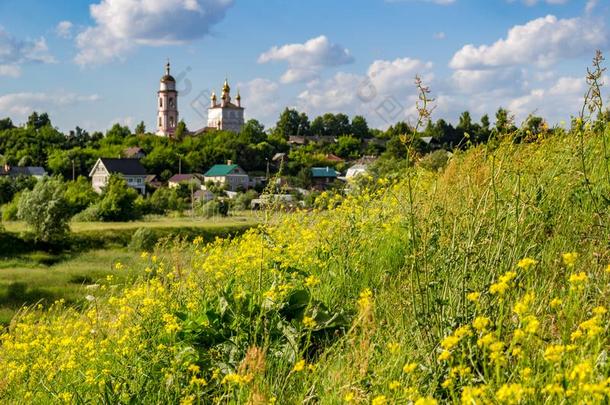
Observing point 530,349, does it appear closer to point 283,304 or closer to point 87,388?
point 283,304

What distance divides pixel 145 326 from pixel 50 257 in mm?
36858

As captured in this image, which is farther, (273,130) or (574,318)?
(273,130)

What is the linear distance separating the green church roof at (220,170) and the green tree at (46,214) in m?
39.7

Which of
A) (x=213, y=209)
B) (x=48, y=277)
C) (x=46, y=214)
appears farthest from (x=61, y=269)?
(x=213, y=209)

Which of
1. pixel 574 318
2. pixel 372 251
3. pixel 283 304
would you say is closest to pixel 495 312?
pixel 574 318

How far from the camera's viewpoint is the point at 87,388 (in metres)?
4.16

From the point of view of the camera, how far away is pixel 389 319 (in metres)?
3.77

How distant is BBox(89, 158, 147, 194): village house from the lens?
3164 inches

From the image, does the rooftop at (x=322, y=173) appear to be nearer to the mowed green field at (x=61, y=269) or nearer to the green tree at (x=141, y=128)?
the mowed green field at (x=61, y=269)

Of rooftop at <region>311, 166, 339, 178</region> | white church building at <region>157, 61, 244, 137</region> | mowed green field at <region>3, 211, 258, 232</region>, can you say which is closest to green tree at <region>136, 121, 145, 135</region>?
white church building at <region>157, 61, 244, 137</region>

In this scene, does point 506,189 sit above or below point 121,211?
above

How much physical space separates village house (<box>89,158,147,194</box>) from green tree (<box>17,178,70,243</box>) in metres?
35.7

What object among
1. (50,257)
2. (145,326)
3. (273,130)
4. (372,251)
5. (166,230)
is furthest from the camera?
(273,130)

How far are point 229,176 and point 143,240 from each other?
1666 inches
